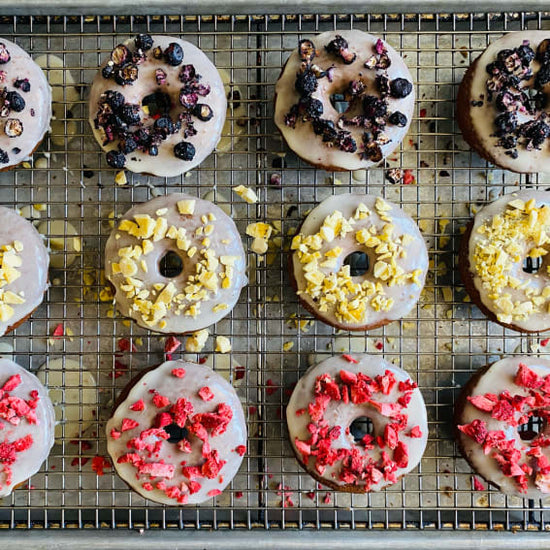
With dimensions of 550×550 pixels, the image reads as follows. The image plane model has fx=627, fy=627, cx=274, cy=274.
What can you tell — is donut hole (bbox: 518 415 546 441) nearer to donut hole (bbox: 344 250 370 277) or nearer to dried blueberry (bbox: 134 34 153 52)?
donut hole (bbox: 344 250 370 277)

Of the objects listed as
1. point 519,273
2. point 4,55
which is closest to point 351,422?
point 519,273

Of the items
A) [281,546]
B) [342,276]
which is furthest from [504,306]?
[281,546]

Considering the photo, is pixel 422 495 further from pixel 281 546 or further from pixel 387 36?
pixel 387 36

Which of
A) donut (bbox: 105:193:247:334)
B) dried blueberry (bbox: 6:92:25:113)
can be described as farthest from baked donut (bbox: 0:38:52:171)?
donut (bbox: 105:193:247:334)

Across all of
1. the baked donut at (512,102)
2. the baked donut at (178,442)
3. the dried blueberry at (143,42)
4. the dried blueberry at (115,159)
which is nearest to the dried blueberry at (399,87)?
the baked donut at (512,102)

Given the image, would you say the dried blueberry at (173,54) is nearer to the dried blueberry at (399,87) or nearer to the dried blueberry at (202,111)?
the dried blueberry at (202,111)

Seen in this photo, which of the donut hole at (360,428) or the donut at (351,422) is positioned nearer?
Answer: the donut at (351,422)
